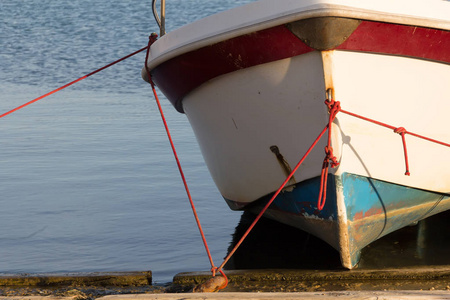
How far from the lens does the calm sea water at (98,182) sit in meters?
4.90

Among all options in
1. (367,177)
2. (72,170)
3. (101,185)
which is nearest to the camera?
(367,177)

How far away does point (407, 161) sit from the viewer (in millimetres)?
4105

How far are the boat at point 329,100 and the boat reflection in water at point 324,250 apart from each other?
0.70 feet

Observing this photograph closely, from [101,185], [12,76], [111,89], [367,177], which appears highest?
[12,76]

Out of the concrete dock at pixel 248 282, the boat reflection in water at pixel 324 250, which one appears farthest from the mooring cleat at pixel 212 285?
the boat reflection in water at pixel 324 250

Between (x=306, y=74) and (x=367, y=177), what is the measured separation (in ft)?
2.19

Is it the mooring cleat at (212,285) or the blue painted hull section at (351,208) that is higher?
the blue painted hull section at (351,208)

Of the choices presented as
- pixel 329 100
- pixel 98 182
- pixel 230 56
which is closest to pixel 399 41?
pixel 329 100

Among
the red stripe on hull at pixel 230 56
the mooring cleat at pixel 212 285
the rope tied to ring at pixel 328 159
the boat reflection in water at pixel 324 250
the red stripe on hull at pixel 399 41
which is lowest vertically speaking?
the mooring cleat at pixel 212 285

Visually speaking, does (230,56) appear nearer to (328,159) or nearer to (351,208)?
(328,159)

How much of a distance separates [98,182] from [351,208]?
300cm

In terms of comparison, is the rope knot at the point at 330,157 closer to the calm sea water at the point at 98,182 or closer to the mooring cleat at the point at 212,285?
the mooring cleat at the point at 212,285

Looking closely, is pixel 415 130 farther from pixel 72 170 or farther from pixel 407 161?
pixel 72 170

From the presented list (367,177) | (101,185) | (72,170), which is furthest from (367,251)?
(72,170)
